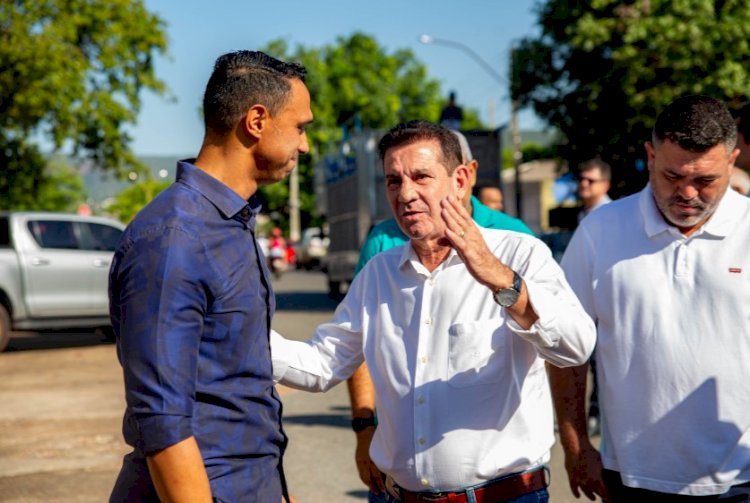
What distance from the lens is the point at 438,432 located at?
3281mm

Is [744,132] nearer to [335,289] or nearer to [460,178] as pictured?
[460,178]

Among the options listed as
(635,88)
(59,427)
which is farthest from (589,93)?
(59,427)

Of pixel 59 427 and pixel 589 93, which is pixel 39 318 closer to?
pixel 59 427

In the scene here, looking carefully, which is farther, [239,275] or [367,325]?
[367,325]

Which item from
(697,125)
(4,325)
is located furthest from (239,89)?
(4,325)

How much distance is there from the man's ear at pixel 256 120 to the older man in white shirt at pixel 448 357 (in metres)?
0.70

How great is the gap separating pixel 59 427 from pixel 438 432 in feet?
23.1

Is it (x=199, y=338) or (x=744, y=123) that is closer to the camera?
(x=199, y=338)

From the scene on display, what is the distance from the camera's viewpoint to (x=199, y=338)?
7.85 feet

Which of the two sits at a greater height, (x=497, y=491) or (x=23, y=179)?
(x=23, y=179)

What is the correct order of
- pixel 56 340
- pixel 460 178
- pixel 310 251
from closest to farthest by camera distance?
pixel 460 178
pixel 56 340
pixel 310 251

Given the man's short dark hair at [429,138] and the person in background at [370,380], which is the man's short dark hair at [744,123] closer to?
the person in background at [370,380]

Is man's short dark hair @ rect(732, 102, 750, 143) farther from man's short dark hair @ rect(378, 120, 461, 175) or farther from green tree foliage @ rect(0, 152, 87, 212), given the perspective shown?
green tree foliage @ rect(0, 152, 87, 212)

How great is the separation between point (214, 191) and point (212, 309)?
0.28m
